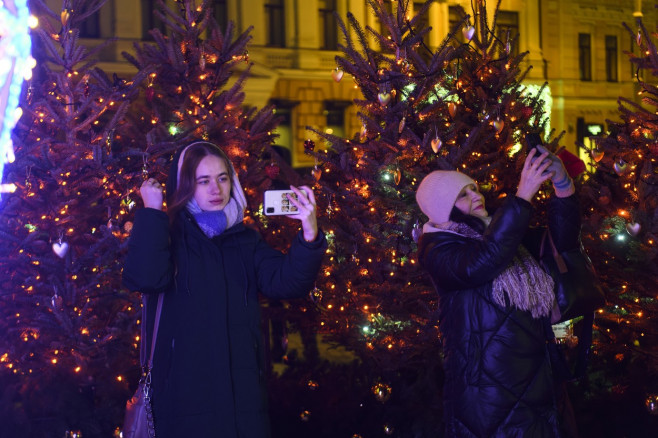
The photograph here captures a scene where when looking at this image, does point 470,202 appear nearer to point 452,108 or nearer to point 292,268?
point 292,268

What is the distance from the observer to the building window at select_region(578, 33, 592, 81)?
96.8 feet

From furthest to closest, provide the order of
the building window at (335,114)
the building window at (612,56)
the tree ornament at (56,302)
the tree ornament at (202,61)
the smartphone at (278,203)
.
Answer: the building window at (612,56), the building window at (335,114), the tree ornament at (202,61), the tree ornament at (56,302), the smartphone at (278,203)

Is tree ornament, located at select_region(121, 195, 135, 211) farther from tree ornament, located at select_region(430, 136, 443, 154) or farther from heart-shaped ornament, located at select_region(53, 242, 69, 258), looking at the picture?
tree ornament, located at select_region(430, 136, 443, 154)

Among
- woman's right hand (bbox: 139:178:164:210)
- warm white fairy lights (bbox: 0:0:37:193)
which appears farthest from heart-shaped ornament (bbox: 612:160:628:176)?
warm white fairy lights (bbox: 0:0:37:193)

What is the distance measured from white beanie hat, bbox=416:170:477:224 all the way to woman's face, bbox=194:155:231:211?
1.04 metres

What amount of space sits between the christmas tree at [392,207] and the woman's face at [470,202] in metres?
1.56

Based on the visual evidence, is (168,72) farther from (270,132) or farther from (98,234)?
(98,234)

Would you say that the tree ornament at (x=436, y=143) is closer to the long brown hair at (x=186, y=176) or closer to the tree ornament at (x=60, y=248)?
the long brown hair at (x=186, y=176)

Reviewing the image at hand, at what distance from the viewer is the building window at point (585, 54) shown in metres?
29.5

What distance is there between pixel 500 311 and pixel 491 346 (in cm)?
Answer: 17

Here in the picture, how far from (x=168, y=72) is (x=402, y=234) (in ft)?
7.47

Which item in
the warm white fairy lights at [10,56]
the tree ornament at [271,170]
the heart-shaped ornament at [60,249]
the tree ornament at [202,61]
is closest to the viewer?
the warm white fairy lights at [10,56]

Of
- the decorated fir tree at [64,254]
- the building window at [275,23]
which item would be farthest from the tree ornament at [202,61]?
the building window at [275,23]

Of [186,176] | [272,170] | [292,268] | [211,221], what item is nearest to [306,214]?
[292,268]
